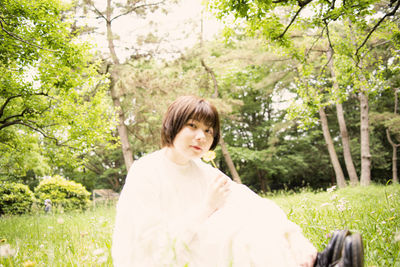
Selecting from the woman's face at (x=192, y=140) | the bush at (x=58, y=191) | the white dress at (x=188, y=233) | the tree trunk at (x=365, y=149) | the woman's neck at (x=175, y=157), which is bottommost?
the bush at (x=58, y=191)

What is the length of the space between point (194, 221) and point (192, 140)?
50 centimetres

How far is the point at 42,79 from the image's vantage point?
5.49 meters

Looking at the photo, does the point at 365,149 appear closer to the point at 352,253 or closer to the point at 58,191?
the point at 352,253

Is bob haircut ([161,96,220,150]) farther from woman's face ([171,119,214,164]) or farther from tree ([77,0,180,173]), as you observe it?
tree ([77,0,180,173])

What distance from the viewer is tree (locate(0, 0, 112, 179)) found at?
4.78 m

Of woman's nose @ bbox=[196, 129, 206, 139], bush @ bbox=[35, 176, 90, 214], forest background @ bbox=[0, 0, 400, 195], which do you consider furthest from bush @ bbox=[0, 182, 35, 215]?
woman's nose @ bbox=[196, 129, 206, 139]

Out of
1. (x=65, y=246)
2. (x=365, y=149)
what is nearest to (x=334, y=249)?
(x=65, y=246)

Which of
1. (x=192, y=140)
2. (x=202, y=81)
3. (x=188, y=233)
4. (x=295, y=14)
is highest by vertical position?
(x=295, y=14)

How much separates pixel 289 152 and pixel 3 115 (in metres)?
17.1

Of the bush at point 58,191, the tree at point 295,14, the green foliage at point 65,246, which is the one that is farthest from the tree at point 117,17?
the tree at point 295,14

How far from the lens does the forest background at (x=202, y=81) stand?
4734 mm

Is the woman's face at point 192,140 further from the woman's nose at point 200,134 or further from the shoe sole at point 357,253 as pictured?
the shoe sole at point 357,253

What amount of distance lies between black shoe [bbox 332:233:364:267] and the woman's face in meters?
0.93

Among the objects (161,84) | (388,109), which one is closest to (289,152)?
(388,109)
